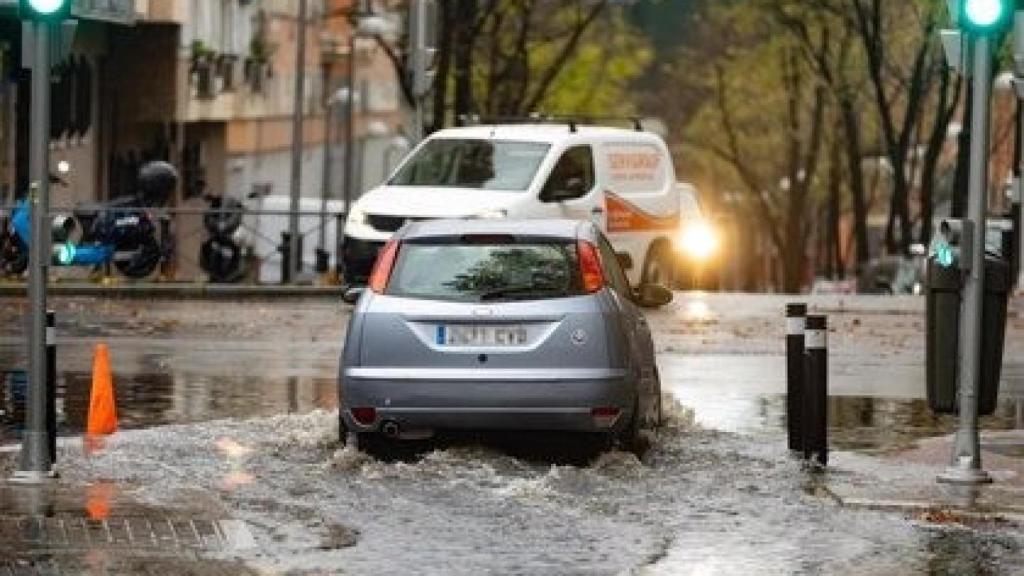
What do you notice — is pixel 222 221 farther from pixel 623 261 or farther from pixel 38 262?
pixel 38 262

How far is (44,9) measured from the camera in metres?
14.3

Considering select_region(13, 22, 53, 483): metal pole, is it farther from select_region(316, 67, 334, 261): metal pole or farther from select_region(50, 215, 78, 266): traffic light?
select_region(316, 67, 334, 261): metal pole

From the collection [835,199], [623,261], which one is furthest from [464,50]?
[623,261]

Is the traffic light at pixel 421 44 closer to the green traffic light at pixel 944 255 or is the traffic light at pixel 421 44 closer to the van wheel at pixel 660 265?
the van wheel at pixel 660 265

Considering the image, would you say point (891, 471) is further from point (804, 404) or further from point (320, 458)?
point (320, 458)

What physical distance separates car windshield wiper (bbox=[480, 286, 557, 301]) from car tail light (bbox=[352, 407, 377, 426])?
0.88 meters

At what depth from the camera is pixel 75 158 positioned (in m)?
44.6

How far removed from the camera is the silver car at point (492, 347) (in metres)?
15.3

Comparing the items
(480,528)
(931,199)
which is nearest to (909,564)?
(480,528)

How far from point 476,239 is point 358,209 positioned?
13.0 m

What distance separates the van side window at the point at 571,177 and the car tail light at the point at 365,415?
13.8m

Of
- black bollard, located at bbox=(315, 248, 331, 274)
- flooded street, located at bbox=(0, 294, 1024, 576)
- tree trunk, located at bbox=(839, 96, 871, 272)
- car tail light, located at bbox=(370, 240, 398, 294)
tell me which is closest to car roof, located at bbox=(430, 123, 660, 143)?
flooded street, located at bbox=(0, 294, 1024, 576)

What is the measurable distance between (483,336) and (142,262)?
19.7 metres

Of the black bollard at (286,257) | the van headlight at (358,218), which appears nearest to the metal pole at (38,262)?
the van headlight at (358,218)
